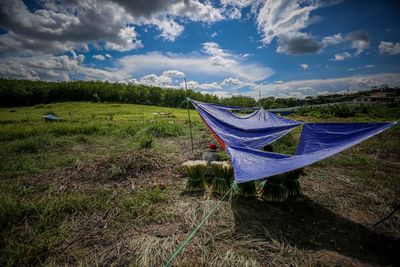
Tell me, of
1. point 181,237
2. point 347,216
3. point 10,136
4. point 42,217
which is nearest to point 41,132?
point 10,136

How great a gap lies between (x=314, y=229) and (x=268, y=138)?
2.34 metres

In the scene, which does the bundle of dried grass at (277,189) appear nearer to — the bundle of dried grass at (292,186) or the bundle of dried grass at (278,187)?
the bundle of dried grass at (278,187)

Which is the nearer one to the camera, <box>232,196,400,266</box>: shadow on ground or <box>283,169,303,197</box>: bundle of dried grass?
<box>232,196,400,266</box>: shadow on ground

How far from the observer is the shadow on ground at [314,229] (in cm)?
241

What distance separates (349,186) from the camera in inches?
161

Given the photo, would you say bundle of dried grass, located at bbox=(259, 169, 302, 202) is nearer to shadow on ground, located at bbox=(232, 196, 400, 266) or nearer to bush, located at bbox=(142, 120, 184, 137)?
shadow on ground, located at bbox=(232, 196, 400, 266)

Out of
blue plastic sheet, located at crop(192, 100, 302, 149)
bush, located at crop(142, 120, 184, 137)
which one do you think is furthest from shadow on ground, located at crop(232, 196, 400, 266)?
bush, located at crop(142, 120, 184, 137)

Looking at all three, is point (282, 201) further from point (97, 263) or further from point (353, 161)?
point (353, 161)

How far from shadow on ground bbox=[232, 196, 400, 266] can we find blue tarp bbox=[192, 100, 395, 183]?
2.84ft

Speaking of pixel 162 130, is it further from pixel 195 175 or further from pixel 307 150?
pixel 307 150

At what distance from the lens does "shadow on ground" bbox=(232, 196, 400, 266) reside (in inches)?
95.0

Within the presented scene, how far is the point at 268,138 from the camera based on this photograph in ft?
15.6

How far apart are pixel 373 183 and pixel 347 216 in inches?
70.9

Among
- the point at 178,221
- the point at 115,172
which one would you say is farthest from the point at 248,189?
the point at 115,172
